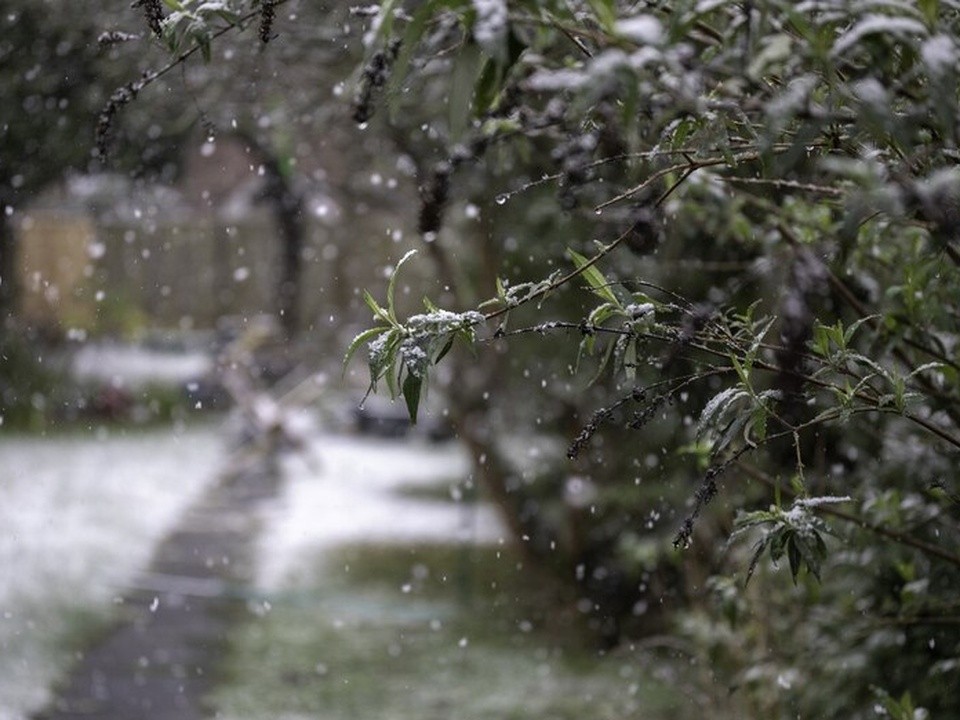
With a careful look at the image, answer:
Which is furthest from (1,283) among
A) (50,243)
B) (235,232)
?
(235,232)

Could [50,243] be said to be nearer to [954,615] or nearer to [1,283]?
[1,283]

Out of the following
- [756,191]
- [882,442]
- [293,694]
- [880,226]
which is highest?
[880,226]

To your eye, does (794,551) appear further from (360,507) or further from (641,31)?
(360,507)

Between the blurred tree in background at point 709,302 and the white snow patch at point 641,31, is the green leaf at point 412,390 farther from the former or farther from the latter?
the white snow patch at point 641,31

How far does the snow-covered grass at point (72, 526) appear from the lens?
515 cm

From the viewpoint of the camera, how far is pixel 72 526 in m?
7.39

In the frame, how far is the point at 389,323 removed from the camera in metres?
1.58

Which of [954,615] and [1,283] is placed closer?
[954,615]

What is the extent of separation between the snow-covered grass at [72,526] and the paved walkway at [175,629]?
0.38 feet

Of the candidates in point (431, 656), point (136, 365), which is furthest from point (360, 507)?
point (136, 365)

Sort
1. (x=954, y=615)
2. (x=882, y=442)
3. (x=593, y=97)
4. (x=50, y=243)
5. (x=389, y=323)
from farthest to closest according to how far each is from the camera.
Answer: (x=50, y=243)
(x=882, y=442)
(x=954, y=615)
(x=389, y=323)
(x=593, y=97)

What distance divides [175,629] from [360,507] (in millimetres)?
3015

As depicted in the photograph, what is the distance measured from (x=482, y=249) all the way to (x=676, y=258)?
4.87 ft

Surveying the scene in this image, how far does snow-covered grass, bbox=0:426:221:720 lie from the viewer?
515 cm
